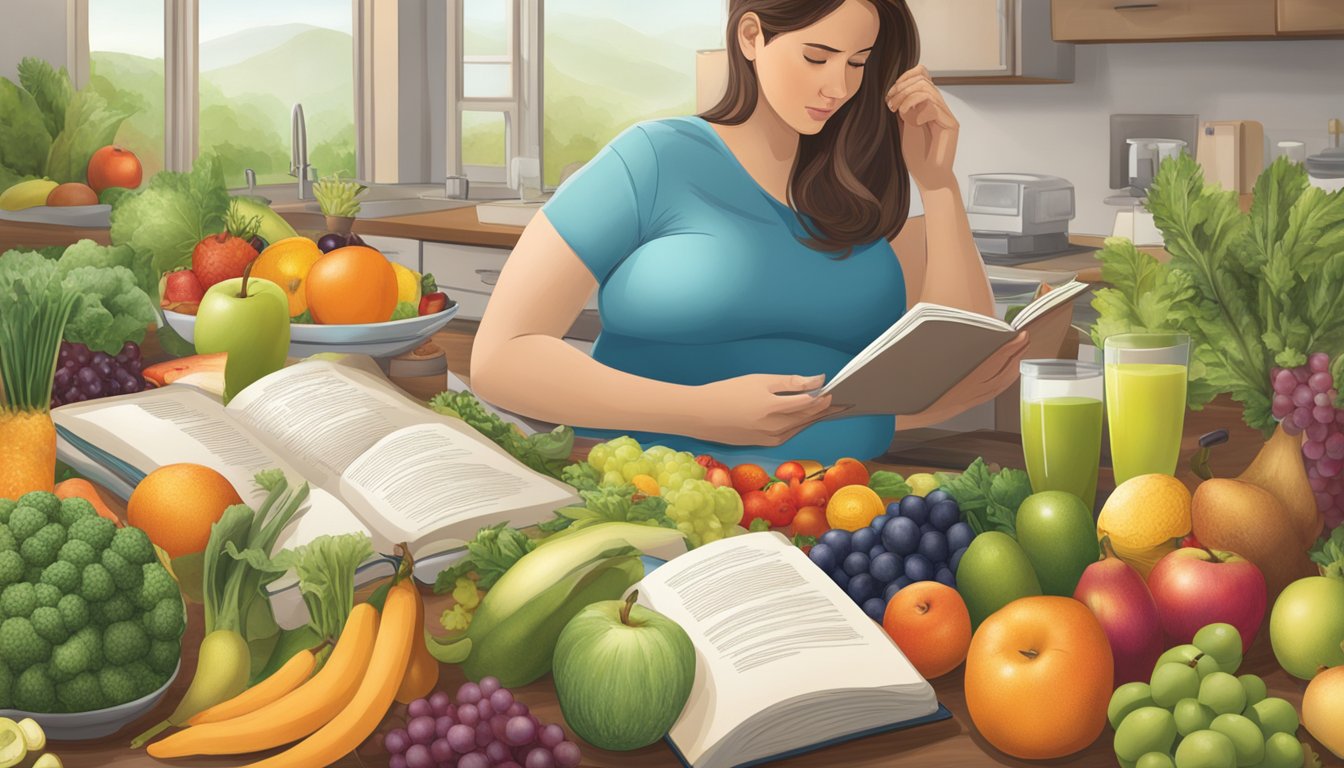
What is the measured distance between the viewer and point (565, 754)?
31.5 inches

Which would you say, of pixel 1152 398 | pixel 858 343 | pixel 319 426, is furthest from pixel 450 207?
pixel 1152 398

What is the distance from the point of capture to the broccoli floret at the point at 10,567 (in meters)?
0.84

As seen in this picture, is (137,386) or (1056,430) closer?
(1056,430)

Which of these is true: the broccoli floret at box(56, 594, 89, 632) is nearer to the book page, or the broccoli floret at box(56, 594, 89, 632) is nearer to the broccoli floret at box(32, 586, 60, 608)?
the broccoli floret at box(32, 586, 60, 608)

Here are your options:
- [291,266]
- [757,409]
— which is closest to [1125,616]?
[757,409]

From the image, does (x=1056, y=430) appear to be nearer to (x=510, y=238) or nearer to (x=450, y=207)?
(x=510, y=238)

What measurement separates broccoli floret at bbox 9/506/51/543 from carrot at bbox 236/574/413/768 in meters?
0.21

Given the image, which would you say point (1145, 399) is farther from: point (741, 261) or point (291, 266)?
point (291, 266)

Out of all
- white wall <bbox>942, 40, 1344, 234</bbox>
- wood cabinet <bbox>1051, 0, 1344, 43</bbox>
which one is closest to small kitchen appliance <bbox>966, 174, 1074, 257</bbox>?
wood cabinet <bbox>1051, 0, 1344, 43</bbox>

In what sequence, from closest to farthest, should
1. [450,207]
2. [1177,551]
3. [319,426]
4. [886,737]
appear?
[886,737] → [1177,551] → [319,426] → [450,207]

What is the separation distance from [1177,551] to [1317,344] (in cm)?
22

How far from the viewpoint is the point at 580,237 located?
5.83ft

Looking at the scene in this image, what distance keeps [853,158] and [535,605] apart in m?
1.07

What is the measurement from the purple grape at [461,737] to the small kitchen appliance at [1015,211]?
2705mm
